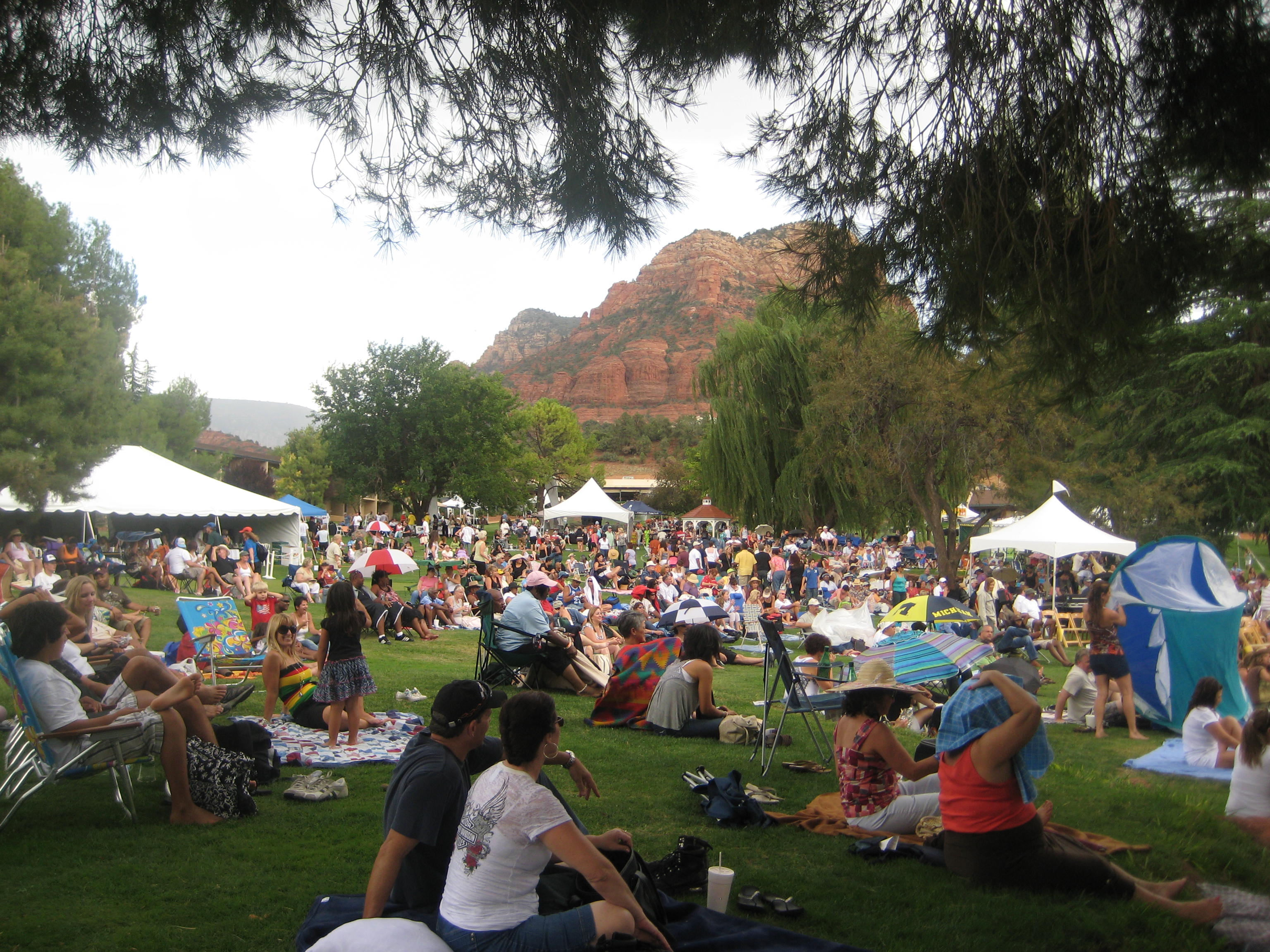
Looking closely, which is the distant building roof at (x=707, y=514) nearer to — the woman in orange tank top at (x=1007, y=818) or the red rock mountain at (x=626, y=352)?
the woman in orange tank top at (x=1007, y=818)

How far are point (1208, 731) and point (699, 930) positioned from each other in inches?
182

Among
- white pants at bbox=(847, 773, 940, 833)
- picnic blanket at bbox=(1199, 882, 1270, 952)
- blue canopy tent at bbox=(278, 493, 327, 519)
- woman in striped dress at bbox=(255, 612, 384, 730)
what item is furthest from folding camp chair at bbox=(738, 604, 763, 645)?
blue canopy tent at bbox=(278, 493, 327, 519)

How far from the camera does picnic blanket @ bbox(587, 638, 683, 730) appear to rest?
21.8 ft

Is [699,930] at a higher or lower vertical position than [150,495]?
lower

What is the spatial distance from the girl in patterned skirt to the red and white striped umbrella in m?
8.68

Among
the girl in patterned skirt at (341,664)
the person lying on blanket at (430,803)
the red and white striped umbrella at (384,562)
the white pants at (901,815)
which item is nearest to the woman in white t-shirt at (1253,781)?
the white pants at (901,815)

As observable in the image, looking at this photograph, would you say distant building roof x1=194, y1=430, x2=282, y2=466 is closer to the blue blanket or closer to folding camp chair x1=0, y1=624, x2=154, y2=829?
folding camp chair x1=0, y1=624, x2=154, y2=829

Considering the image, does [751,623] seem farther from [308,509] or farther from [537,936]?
[308,509]

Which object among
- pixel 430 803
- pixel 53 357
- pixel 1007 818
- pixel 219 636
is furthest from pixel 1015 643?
pixel 53 357

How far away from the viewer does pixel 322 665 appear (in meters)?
5.75

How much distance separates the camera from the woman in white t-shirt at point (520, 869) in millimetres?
2389

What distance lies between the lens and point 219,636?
8039 millimetres

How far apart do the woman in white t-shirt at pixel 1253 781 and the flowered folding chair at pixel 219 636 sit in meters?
7.34

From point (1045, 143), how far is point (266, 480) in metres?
62.5
